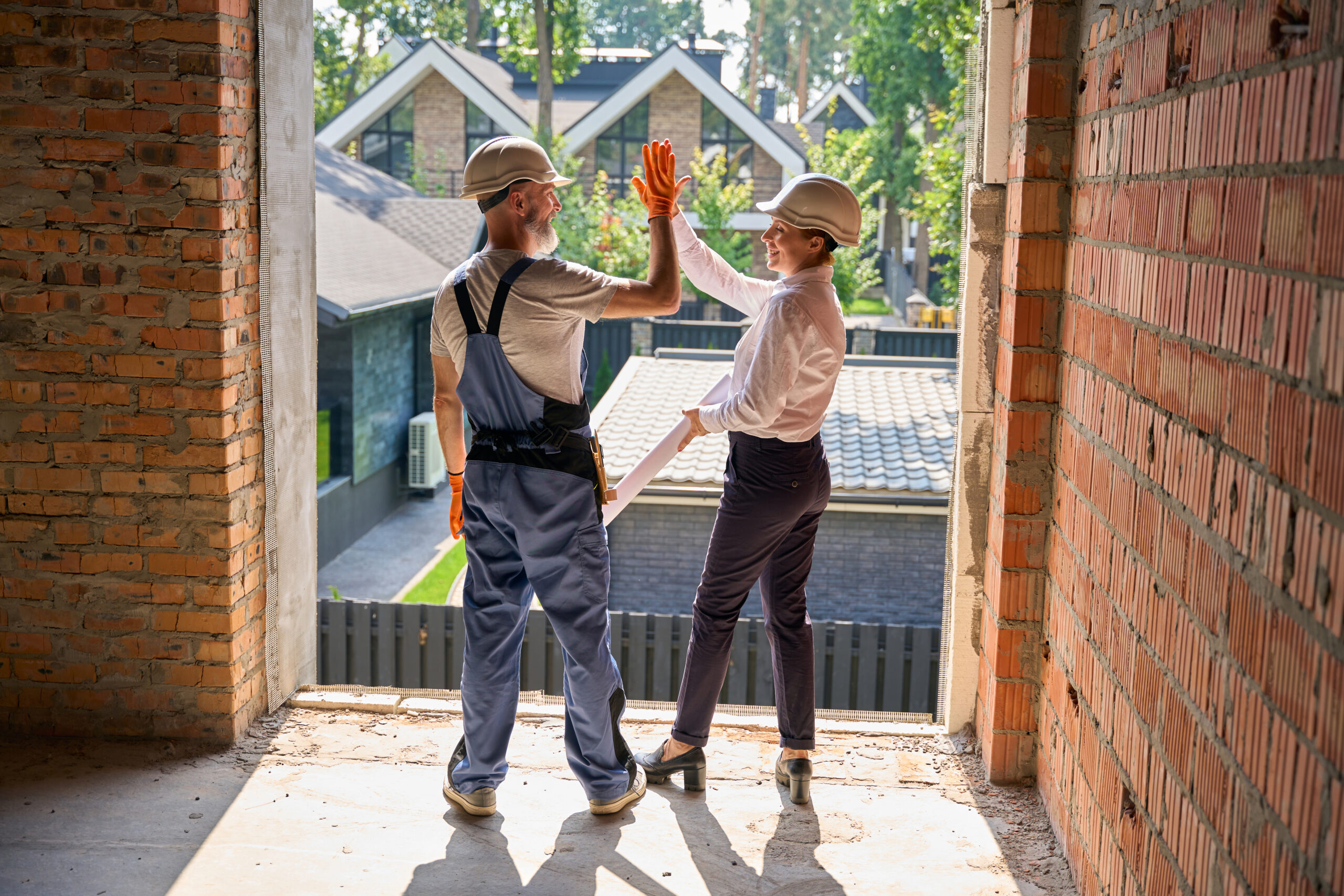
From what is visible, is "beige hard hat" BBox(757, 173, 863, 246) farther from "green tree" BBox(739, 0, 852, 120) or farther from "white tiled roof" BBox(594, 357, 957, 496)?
"green tree" BBox(739, 0, 852, 120)

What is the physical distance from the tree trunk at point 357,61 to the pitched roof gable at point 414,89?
1406 centimetres

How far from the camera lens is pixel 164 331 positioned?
351cm

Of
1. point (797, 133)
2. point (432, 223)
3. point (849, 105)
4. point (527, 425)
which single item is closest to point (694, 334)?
point (432, 223)

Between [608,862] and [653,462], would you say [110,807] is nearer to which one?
[608,862]

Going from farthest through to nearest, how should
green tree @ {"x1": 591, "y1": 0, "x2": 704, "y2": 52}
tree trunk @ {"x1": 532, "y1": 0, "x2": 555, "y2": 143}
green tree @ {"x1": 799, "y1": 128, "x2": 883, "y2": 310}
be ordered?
green tree @ {"x1": 591, "y1": 0, "x2": 704, "y2": 52} < tree trunk @ {"x1": 532, "y1": 0, "x2": 555, "y2": 143} < green tree @ {"x1": 799, "y1": 128, "x2": 883, "y2": 310}

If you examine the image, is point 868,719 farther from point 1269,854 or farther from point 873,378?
point 873,378

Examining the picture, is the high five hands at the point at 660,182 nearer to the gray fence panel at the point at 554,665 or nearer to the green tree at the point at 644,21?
the gray fence panel at the point at 554,665

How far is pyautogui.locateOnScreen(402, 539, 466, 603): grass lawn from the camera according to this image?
1077 cm

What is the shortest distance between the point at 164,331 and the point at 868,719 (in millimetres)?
2671

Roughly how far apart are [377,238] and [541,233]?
40.0ft

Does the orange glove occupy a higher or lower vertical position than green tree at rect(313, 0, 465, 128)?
lower

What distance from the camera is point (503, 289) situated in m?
2.96

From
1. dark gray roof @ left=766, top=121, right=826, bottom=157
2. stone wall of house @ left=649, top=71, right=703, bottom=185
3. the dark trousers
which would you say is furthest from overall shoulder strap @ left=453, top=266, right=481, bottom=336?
dark gray roof @ left=766, top=121, right=826, bottom=157

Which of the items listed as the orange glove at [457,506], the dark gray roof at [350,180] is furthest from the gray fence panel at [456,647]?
the dark gray roof at [350,180]
